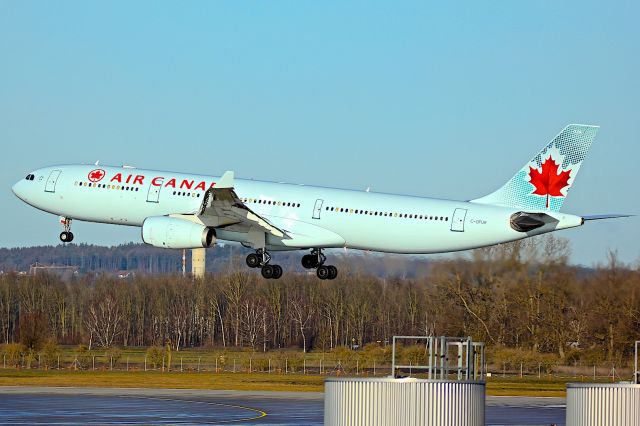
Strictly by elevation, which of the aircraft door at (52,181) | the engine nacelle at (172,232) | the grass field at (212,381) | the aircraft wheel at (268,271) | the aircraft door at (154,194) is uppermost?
the aircraft door at (52,181)

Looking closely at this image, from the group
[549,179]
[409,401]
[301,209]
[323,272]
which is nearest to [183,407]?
[323,272]

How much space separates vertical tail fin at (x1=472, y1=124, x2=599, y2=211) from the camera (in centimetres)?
6122

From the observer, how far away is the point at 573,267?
7250cm

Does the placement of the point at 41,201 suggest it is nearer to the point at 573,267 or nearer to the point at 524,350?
the point at 573,267

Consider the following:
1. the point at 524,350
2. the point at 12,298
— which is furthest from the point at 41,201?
the point at 12,298

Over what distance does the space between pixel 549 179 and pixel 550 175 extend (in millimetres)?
245

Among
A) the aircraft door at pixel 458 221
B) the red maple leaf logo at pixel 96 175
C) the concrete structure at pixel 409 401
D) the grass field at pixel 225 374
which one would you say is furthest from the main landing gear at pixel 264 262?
the concrete structure at pixel 409 401

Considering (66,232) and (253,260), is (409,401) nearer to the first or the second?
(253,260)

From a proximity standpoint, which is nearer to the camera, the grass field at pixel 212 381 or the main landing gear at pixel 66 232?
the main landing gear at pixel 66 232

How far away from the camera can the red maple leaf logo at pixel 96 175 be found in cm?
6706

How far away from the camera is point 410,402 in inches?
1233

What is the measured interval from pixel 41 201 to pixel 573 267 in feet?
99.2

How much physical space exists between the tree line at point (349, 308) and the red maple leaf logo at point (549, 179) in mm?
7163

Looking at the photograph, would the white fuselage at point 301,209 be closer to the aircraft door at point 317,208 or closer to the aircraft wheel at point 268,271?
the aircraft door at point 317,208
